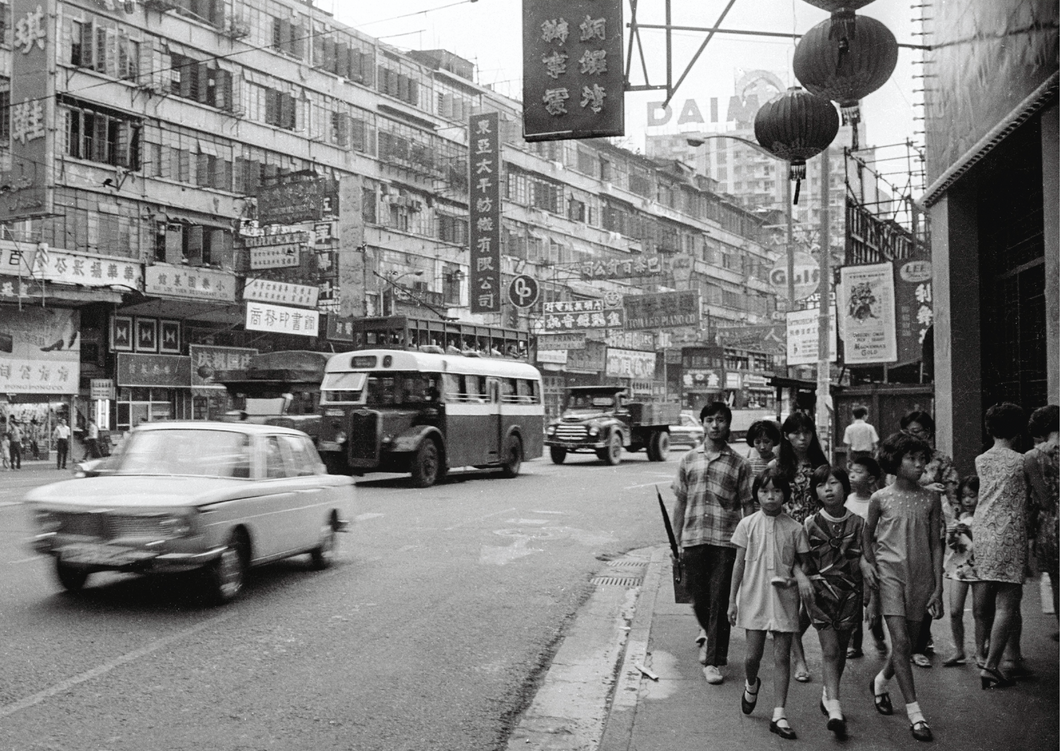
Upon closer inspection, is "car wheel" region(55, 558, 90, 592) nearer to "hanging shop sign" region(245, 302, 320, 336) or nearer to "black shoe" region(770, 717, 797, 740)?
"black shoe" region(770, 717, 797, 740)

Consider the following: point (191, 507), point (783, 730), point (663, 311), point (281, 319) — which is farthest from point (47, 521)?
point (663, 311)

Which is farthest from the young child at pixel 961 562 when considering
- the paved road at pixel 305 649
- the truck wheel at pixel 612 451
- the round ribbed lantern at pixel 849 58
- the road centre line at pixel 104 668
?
the truck wheel at pixel 612 451

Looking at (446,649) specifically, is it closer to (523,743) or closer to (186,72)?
(523,743)

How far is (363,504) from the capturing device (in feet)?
54.1

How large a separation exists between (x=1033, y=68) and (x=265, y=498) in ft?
22.4

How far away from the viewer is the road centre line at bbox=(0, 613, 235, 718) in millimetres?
5473

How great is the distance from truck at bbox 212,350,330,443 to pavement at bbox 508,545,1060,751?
579 inches

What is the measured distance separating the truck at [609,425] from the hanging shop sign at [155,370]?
506 inches

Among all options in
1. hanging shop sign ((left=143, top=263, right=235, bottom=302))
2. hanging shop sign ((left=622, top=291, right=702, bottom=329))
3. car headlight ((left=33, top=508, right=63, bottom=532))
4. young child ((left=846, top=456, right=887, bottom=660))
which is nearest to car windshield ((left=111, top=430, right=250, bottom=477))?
car headlight ((left=33, top=508, right=63, bottom=532))

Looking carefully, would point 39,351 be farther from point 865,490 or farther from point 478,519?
point 865,490

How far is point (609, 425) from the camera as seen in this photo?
28.3 m

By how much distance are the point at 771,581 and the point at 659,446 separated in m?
25.7

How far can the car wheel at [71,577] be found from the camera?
8.38m

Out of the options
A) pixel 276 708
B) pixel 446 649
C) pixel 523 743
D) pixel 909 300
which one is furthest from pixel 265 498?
pixel 909 300
